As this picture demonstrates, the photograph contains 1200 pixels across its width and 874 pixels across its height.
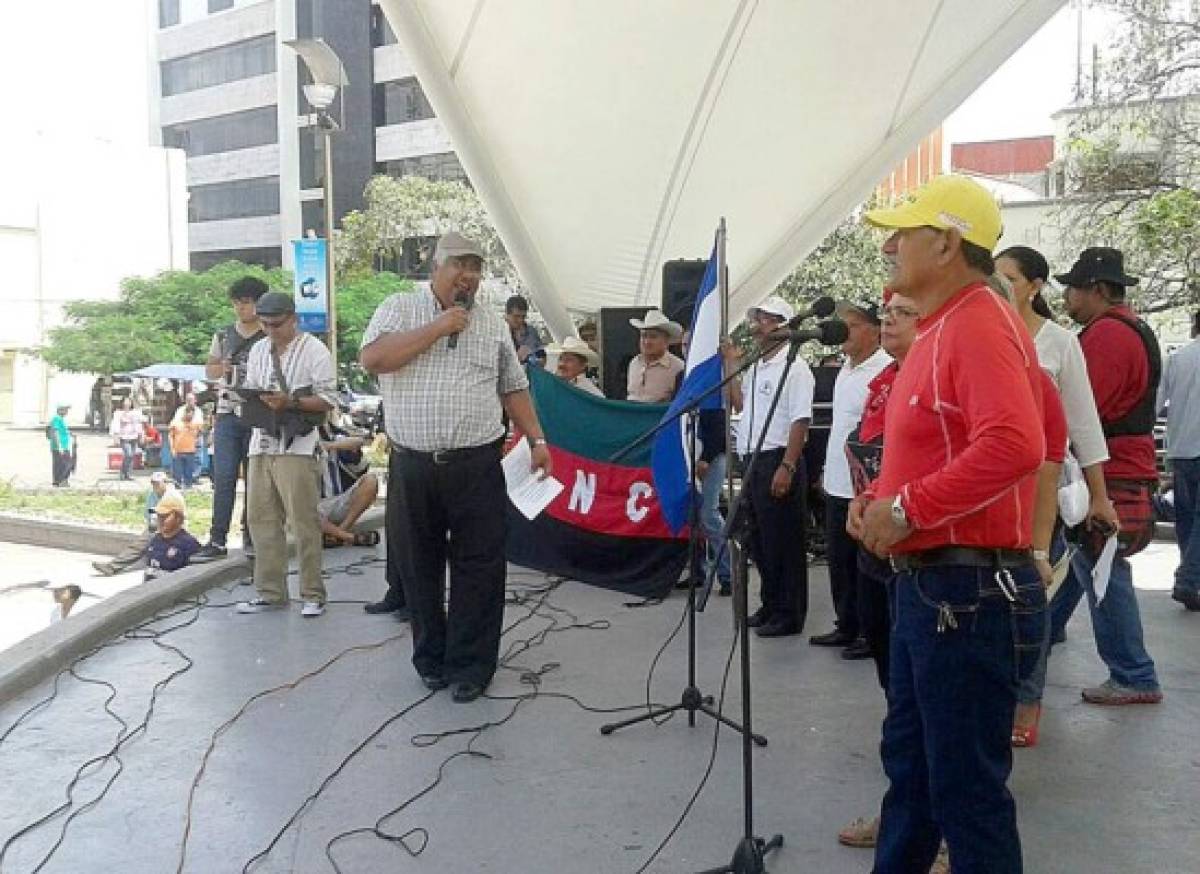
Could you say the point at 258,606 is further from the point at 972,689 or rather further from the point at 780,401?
the point at 972,689

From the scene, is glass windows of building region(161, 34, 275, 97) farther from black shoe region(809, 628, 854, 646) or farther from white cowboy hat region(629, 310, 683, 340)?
black shoe region(809, 628, 854, 646)

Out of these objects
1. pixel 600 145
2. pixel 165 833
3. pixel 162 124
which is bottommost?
pixel 165 833

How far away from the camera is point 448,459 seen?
5.03 metres

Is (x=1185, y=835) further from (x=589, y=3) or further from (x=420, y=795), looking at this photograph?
(x=589, y=3)

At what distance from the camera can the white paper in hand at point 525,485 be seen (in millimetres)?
5417

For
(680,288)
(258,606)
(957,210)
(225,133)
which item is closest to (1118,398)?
(957,210)

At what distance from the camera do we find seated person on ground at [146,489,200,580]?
948 cm

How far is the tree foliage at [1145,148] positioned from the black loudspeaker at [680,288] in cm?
709

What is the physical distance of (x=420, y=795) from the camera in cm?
396

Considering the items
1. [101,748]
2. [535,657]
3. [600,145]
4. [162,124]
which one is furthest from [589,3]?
[162,124]

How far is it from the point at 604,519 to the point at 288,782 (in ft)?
12.6

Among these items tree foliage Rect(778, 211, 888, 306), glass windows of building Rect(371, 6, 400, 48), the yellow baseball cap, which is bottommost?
the yellow baseball cap

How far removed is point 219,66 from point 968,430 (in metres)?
69.6

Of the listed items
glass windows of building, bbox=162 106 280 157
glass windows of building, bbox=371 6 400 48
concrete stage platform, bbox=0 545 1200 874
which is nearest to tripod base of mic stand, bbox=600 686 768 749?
concrete stage platform, bbox=0 545 1200 874
